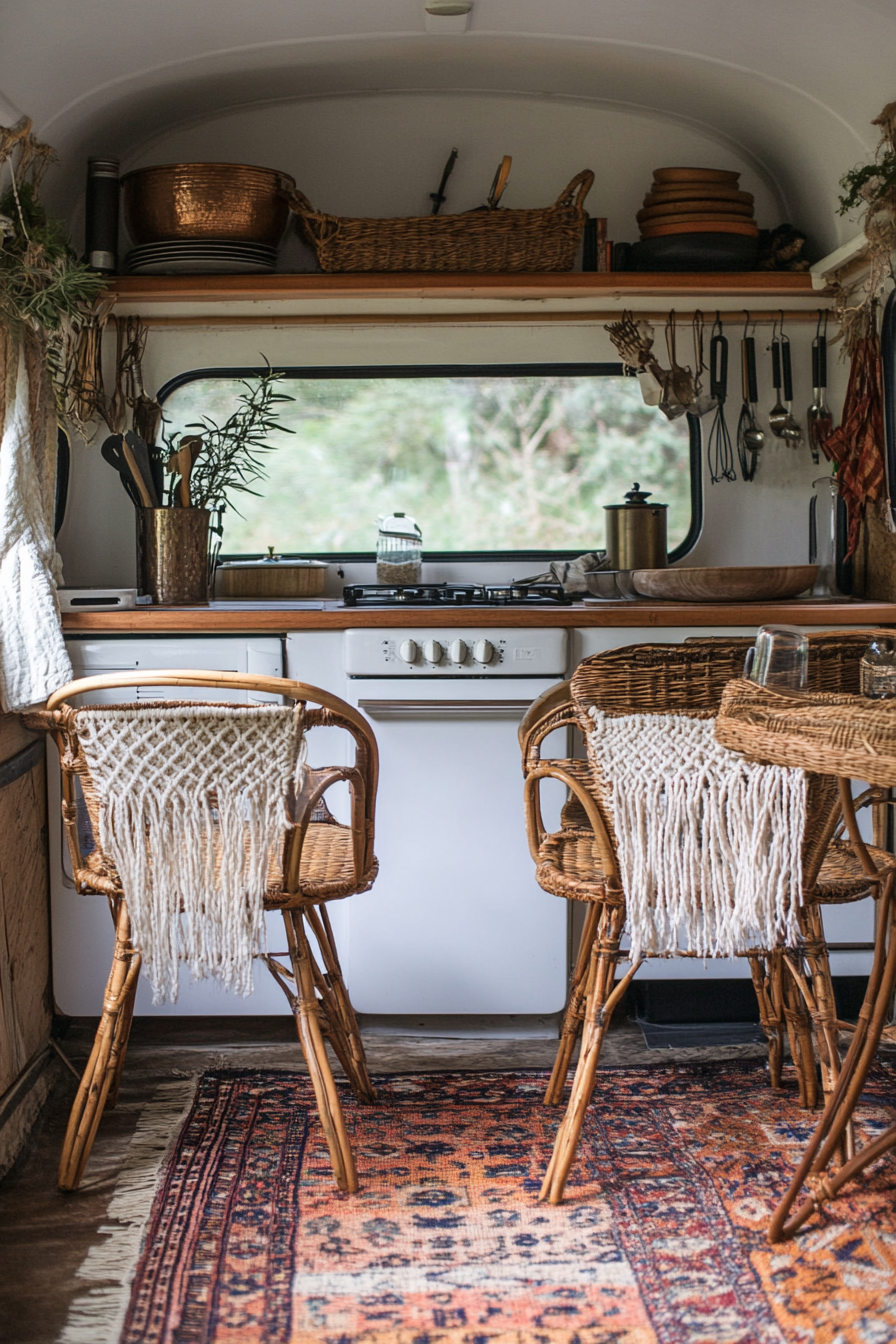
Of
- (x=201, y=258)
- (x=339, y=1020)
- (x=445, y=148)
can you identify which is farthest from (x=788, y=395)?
(x=339, y=1020)

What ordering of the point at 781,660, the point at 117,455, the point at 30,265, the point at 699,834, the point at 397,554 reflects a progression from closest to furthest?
the point at 781,660 < the point at 699,834 < the point at 30,265 < the point at 117,455 < the point at 397,554

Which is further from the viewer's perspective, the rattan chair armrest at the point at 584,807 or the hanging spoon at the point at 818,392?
the hanging spoon at the point at 818,392

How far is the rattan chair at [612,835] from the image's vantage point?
1.84 metres

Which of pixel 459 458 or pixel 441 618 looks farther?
pixel 459 458

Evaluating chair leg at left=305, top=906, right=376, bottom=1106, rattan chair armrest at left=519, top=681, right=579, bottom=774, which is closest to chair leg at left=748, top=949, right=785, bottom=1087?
rattan chair armrest at left=519, top=681, right=579, bottom=774

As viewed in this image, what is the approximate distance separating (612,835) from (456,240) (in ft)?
5.69

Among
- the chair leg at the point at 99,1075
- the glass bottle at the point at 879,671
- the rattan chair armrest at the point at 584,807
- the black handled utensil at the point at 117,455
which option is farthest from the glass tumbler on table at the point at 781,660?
the black handled utensil at the point at 117,455

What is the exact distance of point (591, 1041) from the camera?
189cm

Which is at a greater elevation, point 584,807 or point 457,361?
point 457,361

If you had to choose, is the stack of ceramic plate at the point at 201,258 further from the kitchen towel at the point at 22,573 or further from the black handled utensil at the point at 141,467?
the kitchen towel at the point at 22,573

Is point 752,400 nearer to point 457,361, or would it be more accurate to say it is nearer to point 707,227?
point 707,227

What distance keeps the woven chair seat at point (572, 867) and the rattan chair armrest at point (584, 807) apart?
0.02 m

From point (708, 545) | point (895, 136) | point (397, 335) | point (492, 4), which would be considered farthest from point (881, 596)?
point (492, 4)

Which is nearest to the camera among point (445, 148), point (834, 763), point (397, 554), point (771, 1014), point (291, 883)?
point (834, 763)
